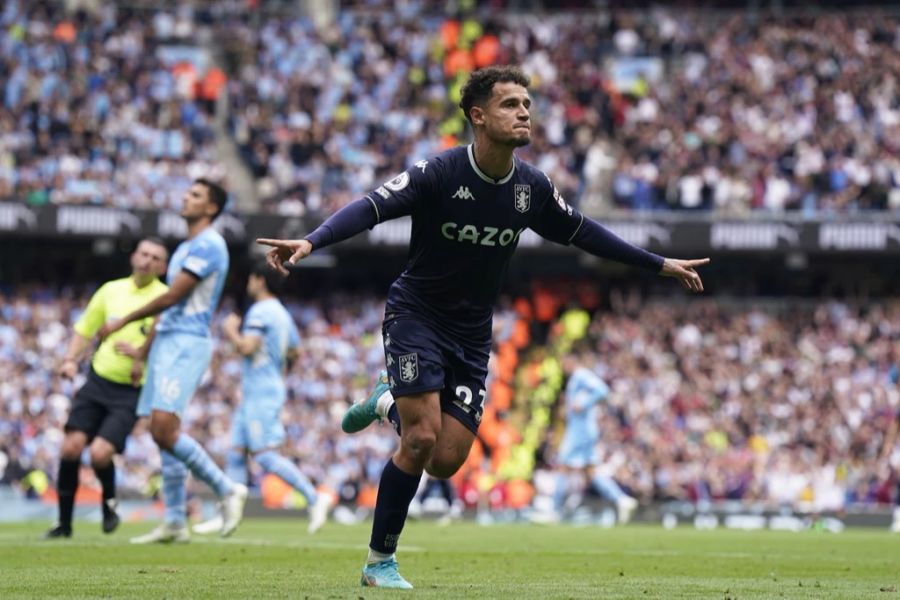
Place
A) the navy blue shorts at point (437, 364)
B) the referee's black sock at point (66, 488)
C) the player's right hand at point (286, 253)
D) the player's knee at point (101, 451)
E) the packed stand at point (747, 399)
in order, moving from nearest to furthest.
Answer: the player's right hand at point (286, 253)
the navy blue shorts at point (437, 364)
the player's knee at point (101, 451)
the referee's black sock at point (66, 488)
the packed stand at point (747, 399)

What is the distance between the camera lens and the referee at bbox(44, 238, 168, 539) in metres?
13.1

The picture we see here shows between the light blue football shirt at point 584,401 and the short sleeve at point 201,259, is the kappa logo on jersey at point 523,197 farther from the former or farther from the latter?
the light blue football shirt at point 584,401

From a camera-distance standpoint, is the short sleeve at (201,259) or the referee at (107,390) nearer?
the short sleeve at (201,259)

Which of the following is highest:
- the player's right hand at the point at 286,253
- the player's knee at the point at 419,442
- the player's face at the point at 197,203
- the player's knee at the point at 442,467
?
the player's face at the point at 197,203

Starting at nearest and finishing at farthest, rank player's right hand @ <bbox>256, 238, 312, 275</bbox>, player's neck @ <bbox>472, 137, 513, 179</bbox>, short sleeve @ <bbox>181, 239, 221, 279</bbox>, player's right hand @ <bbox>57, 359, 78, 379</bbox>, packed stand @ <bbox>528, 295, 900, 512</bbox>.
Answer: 1. player's right hand @ <bbox>256, 238, 312, 275</bbox>
2. player's neck @ <bbox>472, 137, 513, 179</bbox>
3. short sleeve @ <bbox>181, 239, 221, 279</bbox>
4. player's right hand @ <bbox>57, 359, 78, 379</bbox>
5. packed stand @ <bbox>528, 295, 900, 512</bbox>

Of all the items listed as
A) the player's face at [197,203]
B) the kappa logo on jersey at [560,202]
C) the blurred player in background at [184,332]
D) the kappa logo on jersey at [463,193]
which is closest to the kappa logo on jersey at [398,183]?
the kappa logo on jersey at [463,193]

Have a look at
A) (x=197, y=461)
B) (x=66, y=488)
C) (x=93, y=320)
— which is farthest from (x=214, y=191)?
(x=66, y=488)

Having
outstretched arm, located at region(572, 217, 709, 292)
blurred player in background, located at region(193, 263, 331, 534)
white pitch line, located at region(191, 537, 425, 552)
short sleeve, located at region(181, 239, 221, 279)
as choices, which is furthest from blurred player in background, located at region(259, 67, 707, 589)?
blurred player in background, located at region(193, 263, 331, 534)

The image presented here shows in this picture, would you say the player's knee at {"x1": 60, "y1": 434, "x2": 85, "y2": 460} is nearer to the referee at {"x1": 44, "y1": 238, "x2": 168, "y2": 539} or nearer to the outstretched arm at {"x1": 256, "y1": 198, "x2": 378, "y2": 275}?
the referee at {"x1": 44, "y1": 238, "x2": 168, "y2": 539}

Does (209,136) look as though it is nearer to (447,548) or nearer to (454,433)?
(447,548)

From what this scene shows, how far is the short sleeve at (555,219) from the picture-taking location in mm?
8930

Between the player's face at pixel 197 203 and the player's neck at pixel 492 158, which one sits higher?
the player's face at pixel 197 203

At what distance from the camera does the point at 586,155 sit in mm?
32875

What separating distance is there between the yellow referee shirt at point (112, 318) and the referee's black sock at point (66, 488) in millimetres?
842
